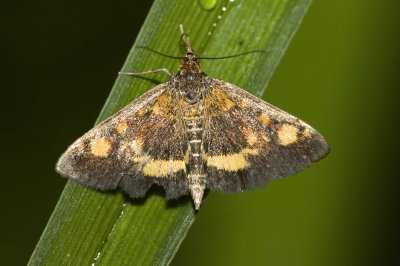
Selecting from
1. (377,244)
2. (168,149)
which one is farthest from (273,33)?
(377,244)

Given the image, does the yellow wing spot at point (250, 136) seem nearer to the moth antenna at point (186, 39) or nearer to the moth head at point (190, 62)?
the moth head at point (190, 62)

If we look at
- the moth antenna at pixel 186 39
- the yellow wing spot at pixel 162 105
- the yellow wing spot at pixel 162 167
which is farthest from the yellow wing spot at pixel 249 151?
the moth antenna at pixel 186 39

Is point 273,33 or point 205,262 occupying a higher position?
point 273,33

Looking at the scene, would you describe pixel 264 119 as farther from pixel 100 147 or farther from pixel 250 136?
pixel 100 147

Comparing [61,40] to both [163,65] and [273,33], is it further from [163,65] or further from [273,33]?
[273,33]

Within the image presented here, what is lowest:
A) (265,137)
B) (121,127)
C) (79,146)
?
(79,146)

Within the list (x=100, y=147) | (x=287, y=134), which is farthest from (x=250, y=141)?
(x=100, y=147)

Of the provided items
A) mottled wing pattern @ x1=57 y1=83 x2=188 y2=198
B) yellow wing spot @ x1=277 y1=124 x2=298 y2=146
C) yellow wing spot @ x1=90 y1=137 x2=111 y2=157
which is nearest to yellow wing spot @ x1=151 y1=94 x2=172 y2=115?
mottled wing pattern @ x1=57 y1=83 x2=188 y2=198
